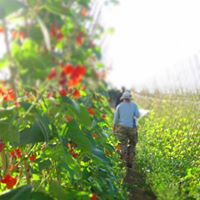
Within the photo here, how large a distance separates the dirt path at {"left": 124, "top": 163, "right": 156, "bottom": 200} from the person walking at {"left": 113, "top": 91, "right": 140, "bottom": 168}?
65 centimetres

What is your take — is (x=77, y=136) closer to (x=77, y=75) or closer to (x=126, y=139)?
(x=77, y=75)

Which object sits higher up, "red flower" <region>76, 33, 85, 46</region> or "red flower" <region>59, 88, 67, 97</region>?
"red flower" <region>76, 33, 85, 46</region>

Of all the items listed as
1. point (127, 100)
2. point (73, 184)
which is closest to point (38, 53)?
point (73, 184)

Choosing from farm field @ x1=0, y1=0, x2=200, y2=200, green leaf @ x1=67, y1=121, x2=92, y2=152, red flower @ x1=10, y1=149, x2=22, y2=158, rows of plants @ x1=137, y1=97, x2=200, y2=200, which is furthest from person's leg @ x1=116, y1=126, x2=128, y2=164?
green leaf @ x1=67, y1=121, x2=92, y2=152

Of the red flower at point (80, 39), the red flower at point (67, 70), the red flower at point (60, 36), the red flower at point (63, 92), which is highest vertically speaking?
the red flower at point (60, 36)

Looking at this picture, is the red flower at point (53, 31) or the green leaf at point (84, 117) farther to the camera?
the green leaf at point (84, 117)

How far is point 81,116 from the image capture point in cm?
275

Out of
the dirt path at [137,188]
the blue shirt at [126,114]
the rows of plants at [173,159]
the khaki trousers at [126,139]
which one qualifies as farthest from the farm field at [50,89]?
the khaki trousers at [126,139]

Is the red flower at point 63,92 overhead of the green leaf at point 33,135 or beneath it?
overhead

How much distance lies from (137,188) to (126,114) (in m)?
1.83

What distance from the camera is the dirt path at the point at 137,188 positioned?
6.74 meters

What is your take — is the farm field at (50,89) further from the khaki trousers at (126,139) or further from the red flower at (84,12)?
the khaki trousers at (126,139)

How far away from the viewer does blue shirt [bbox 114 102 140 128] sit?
8.62 metres

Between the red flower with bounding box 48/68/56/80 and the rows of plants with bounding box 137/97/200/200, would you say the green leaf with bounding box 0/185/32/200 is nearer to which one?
the red flower with bounding box 48/68/56/80
